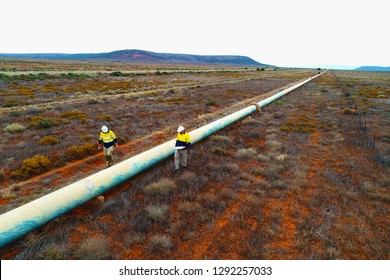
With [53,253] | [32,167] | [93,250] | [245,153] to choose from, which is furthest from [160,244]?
[32,167]

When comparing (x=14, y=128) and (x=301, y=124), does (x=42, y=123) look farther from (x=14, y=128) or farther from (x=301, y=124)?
(x=301, y=124)

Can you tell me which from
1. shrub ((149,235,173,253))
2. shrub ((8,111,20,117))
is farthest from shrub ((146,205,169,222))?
shrub ((8,111,20,117))

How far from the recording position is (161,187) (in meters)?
7.81

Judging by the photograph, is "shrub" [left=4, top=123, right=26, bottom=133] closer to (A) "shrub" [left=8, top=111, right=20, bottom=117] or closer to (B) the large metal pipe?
(A) "shrub" [left=8, top=111, right=20, bottom=117]

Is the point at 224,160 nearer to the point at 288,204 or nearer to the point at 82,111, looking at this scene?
the point at 288,204

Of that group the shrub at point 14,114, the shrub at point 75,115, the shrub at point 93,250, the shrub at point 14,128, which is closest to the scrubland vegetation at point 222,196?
the shrub at point 93,250

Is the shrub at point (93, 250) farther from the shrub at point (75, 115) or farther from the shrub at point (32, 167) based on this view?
the shrub at point (75, 115)

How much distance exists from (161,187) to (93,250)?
296cm

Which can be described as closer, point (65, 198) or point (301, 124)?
point (65, 198)

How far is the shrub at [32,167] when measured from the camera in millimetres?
9070

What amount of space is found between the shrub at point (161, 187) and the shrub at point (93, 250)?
2455mm

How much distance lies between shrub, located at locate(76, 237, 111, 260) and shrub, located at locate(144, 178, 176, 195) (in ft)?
8.05
